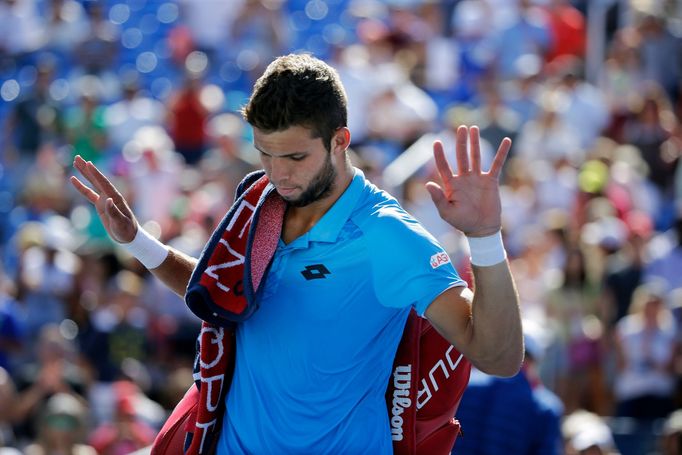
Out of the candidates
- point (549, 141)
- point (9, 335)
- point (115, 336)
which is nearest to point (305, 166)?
point (115, 336)

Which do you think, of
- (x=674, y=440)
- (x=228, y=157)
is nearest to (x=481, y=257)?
(x=674, y=440)

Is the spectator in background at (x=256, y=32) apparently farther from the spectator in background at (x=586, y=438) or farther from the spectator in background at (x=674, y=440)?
the spectator in background at (x=674, y=440)

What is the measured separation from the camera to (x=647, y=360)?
9352 mm

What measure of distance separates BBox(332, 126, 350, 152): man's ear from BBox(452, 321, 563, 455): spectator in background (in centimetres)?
206

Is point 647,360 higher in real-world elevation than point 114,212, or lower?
lower

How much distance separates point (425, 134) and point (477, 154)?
31.1ft

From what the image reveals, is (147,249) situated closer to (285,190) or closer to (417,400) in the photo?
(285,190)

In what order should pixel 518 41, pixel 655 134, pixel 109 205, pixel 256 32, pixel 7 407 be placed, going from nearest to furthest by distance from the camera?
pixel 109 205 < pixel 7 407 < pixel 655 134 < pixel 518 41 < pixel 256 32

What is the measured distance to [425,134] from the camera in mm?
12602

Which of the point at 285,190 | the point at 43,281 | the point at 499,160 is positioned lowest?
the point at 43,281

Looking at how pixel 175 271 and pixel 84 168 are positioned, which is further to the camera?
pixel 175 271

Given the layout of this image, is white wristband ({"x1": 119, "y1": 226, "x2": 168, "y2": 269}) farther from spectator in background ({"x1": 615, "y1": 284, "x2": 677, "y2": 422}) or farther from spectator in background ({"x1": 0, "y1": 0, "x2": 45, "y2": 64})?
spectator in background ({"x1": 0, "y1": 0, "x2": 45, "y2": 64})

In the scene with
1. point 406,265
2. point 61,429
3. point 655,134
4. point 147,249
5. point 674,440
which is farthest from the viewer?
point 655,134

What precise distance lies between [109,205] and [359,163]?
6.81 m
